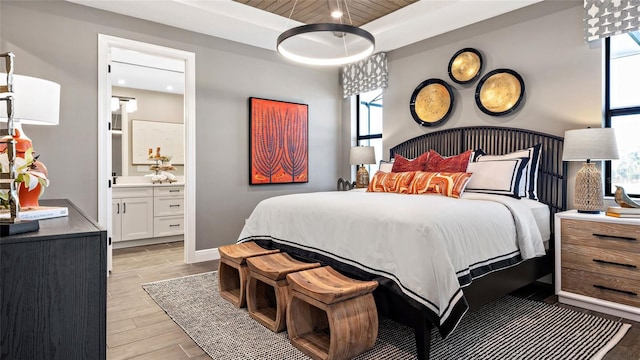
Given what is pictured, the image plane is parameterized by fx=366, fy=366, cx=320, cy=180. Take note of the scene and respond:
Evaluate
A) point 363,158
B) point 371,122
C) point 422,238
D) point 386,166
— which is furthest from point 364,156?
point 422,238

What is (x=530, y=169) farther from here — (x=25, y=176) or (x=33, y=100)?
(x=33, y=100)

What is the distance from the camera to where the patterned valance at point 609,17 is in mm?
2865

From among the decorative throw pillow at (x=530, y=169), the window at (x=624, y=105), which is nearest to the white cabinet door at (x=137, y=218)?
the decorative throw pillow at (x=530, y=169)

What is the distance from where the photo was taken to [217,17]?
3881 mm

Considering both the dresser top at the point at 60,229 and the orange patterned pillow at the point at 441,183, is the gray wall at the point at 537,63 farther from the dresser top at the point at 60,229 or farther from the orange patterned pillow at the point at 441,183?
the dresser top at the point at 60,229

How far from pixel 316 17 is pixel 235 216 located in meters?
2.56

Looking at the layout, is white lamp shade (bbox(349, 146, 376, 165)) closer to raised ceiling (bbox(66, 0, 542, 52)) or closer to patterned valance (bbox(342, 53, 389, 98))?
patterned valance (bbox(342, 53, 389, 98))

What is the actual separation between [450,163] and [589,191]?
1112mm

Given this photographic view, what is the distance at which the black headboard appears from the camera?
3.33 meters

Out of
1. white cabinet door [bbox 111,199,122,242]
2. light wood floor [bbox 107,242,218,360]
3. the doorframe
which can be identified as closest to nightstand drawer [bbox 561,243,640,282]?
light wood floor [bbox 107,242,218,360]

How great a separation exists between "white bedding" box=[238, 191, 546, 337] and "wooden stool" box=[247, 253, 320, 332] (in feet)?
0.73

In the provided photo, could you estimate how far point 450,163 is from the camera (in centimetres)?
354

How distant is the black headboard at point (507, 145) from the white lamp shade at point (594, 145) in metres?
0.49

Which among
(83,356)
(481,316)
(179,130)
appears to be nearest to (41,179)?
(83,356)
